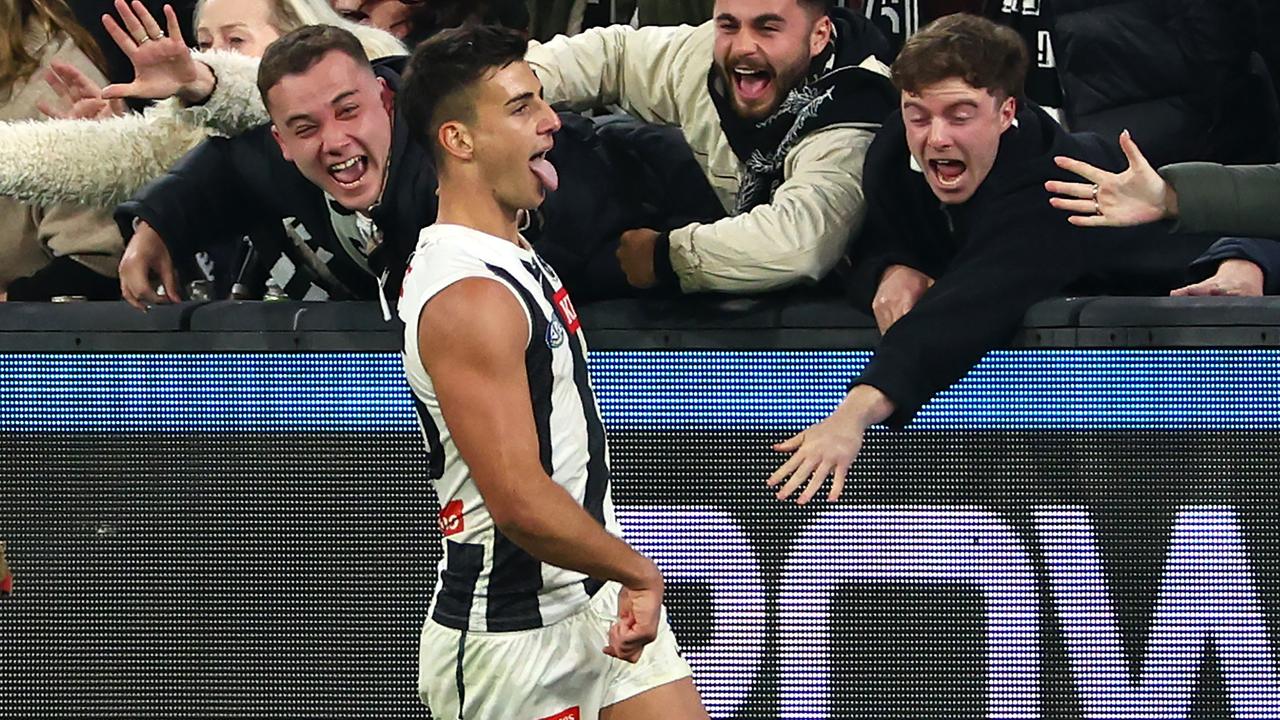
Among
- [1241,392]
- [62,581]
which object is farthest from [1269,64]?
[62,581]

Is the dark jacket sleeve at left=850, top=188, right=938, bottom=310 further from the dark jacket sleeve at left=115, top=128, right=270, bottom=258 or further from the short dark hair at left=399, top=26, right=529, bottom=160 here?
the dark jacket sleeve at left=115, top=128, right=270, bottom=258

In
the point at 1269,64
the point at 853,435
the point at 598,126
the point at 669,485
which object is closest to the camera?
the point at 853,435

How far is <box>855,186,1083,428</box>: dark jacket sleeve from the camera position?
4270 millimetres

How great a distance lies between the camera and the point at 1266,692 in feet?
14.5

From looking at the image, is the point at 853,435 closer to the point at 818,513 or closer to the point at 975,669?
the point at 818,513

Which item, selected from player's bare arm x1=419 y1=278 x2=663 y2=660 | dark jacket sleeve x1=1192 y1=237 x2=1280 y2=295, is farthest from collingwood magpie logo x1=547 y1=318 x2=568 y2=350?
dark jacket sleeve x1=1192 y1=237 x2=1280 y2=295

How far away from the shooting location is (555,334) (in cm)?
357

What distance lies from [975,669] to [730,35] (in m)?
1.63

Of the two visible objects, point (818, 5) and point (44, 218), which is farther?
point (44, 218)

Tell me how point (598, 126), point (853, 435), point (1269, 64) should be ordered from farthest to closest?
point (1269, 64), point (598, 126), point (853, 435)

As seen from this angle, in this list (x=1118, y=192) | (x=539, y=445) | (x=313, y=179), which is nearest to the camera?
(x=539, y=445)

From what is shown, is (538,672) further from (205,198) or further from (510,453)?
(205,198)

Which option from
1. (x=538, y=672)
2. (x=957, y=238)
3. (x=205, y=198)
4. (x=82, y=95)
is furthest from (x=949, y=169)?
(x=82, y=95)

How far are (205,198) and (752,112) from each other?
1359 mm
